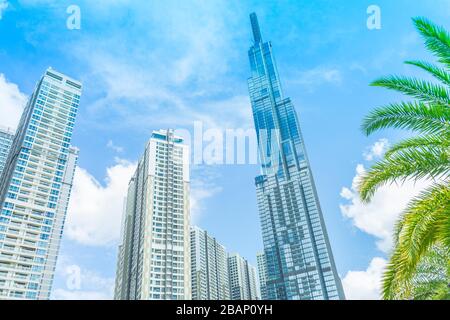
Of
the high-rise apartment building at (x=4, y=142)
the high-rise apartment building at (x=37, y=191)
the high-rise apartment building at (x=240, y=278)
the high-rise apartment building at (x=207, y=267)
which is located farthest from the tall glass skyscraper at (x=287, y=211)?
the high-rise apartment building at (x=4, y=142)

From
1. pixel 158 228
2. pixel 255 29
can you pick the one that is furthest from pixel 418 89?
pixel 255 29

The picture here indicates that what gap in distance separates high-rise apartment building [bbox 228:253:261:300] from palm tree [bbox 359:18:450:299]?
347ft

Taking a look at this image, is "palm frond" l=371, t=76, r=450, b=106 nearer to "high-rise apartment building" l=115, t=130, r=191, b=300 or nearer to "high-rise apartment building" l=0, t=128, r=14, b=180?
"high-rise apartment building" l=115, t=130, r=191, b=300

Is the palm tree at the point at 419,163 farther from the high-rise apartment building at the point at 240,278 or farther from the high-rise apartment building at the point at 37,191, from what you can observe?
the high-rise apartment building at the point at 240,278

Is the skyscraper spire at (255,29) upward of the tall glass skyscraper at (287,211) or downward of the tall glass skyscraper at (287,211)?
upward

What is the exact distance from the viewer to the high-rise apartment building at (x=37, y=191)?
58172mm

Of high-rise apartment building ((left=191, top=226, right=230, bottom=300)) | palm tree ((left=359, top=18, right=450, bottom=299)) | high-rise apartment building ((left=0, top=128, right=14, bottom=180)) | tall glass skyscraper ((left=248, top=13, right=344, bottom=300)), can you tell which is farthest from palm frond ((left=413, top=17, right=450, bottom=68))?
tall glass skyscraper ((left=248, top=13, right=344, bottom=300))

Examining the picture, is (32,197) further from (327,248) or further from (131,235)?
(327,248)

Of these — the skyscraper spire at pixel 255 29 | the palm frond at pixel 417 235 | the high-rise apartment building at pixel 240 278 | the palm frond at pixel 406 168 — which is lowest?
the palm frond at pixel 417 235

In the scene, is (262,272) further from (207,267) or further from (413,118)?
(413,118)

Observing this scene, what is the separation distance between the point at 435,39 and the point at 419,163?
270 centimetres

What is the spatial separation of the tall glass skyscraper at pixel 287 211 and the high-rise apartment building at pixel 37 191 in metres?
67.5

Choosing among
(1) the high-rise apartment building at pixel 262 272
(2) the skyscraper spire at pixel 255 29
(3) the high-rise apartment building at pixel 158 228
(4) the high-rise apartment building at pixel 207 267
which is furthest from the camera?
(2) the skyscraper spire at pixel 255 29
